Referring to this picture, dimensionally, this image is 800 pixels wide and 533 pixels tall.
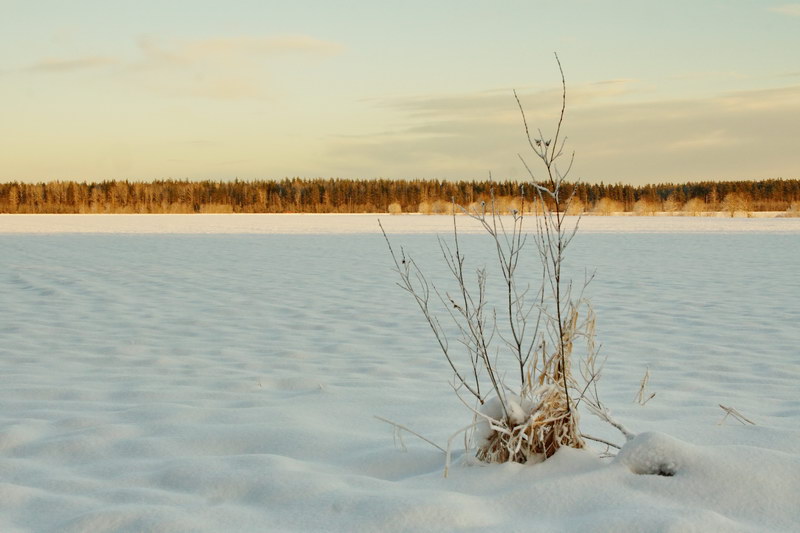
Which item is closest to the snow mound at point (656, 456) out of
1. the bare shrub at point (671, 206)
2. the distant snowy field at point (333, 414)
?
the distant snowy field at point (333, 414)

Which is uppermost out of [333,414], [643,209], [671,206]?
[671,206]

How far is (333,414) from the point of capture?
3930 mm

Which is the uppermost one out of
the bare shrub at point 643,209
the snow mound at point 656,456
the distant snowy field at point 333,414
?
the bare shrub at point 643,209

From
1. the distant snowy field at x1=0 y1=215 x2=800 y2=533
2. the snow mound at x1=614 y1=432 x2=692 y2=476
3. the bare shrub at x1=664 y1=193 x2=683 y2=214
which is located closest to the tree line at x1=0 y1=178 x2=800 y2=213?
the bare shrub at x1=664 y1=193 x2=683 y2=214

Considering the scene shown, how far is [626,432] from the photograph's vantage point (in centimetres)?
292

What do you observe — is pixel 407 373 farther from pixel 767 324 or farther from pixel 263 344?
pixel 767 324

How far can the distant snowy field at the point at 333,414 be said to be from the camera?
2.52 metres

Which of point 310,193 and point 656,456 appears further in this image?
point 310,193

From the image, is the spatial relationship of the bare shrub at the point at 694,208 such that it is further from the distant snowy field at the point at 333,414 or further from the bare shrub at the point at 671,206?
the distant snowy field at the point at 333,414

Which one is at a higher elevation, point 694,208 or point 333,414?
point 694,208

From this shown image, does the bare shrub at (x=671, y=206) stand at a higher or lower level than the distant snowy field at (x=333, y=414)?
higher

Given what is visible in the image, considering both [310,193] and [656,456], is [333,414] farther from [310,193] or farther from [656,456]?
[310,193]

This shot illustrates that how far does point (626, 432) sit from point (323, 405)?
5.62ft

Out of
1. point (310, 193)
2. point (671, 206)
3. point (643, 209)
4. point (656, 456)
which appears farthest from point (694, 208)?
point (656, 456)
